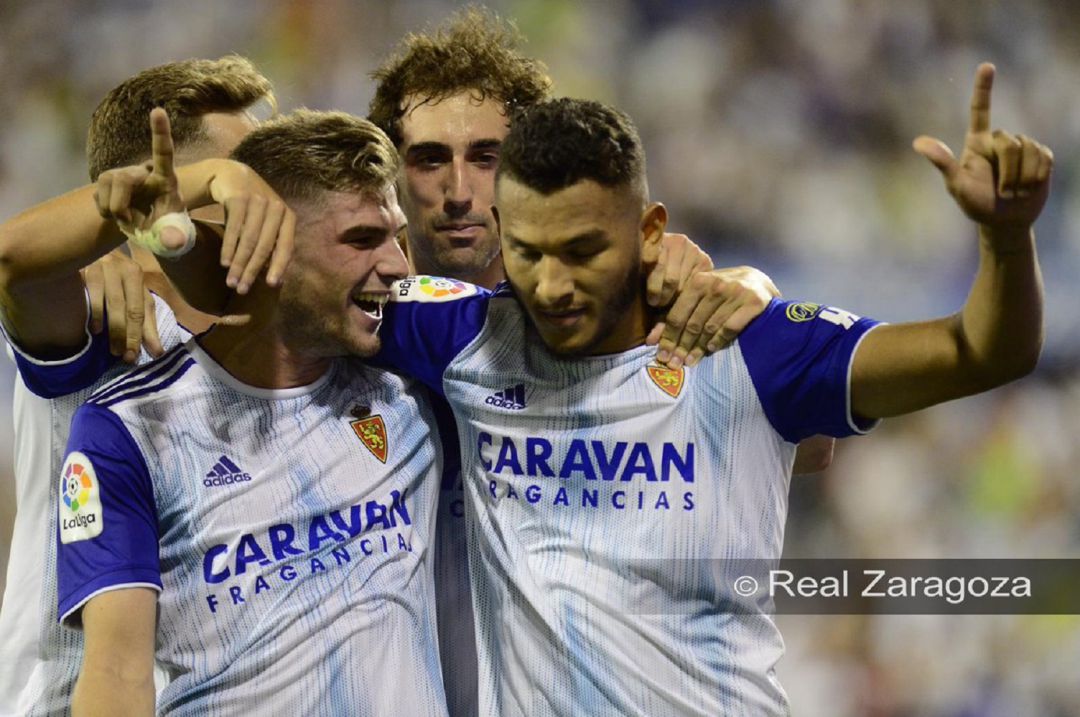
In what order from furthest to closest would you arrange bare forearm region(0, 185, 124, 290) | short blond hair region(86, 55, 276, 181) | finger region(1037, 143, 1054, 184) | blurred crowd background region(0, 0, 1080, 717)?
blurred crowd background region(0, 0, 1080, 717)
short blond hair region(86, 55, 276, 181)
bare forearm region(0, 185, 124, 290)
finger region(1037, 143, 1054, 184)

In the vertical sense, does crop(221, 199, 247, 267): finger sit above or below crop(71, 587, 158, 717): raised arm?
above

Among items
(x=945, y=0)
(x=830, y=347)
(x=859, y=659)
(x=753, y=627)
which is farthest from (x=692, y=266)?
(x=945, y=0)

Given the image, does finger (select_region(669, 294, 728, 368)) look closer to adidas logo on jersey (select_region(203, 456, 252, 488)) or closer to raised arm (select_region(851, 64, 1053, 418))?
raised arm (select_region(851, 64, 1053, 418))

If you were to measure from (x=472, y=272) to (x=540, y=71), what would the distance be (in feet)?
2.46

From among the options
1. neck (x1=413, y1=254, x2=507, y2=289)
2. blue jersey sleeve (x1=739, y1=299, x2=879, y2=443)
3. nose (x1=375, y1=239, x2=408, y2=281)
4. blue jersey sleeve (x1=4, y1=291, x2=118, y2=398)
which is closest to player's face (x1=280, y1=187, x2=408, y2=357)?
nose (x1=375, y1=239, x2=408, y2=281)

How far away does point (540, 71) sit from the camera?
3.63 meters

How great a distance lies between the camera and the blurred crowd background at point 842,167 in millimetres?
4805

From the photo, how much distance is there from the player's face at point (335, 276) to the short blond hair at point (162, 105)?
0.57 meters

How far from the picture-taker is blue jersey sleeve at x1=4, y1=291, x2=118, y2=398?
234cm

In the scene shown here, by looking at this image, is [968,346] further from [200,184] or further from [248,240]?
[200,184]

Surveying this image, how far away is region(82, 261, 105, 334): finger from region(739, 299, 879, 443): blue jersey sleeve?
1189mm

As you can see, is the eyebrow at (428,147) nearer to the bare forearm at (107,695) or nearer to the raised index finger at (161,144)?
the raised index finger at (161,144)

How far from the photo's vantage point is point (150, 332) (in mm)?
2379

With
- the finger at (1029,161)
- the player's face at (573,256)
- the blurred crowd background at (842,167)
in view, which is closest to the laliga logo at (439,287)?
the player's face at (573,256)
